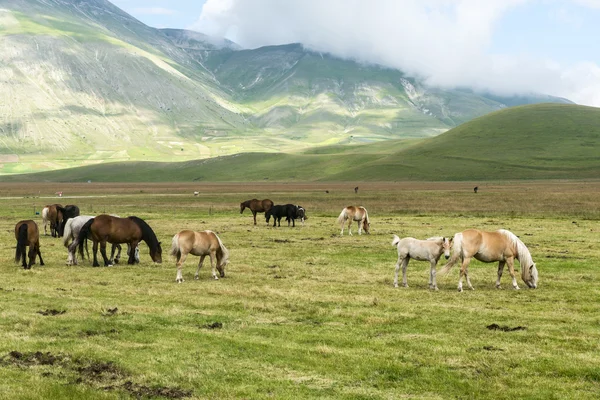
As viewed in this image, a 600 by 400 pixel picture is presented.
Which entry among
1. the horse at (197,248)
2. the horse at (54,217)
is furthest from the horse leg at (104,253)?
the horse at (54,217)

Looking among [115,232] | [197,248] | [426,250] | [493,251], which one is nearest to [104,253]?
[115,232]

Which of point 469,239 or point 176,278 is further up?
point 469,239

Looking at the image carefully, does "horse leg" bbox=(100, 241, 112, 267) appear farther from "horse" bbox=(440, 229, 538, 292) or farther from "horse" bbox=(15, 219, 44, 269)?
"horse" bbox=(440, 229, 538, 292)

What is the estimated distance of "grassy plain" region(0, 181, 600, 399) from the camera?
11.4 metres

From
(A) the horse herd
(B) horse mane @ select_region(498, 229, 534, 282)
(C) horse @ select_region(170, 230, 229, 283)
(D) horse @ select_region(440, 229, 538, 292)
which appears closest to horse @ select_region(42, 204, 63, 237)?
(A) the horse herd

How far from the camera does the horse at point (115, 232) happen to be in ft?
84.9

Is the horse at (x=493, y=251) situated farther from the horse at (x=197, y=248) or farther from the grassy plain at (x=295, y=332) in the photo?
the horse at (x=197, y=248)

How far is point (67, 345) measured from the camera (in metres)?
13.7

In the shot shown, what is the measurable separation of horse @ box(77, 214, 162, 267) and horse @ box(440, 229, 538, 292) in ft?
41.7

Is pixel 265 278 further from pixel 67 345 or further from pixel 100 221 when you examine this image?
pixel 67 345

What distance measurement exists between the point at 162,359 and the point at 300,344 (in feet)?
10.3

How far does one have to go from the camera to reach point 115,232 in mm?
25922

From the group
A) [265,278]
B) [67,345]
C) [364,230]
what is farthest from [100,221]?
[364,230]

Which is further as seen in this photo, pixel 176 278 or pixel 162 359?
pixel 176 278
